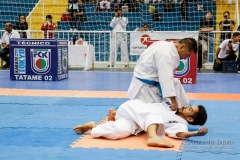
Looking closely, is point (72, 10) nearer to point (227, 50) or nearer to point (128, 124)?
point (227, 50)

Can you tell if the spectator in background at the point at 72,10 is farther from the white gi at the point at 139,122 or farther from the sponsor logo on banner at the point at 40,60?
the white gi at the point at 139,122

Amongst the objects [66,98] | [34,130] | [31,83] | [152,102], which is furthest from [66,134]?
[31,83]

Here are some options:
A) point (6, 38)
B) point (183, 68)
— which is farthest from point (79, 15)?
point (183, 68)

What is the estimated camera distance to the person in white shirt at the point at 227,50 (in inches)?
606

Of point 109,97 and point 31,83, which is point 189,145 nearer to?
point 109,97

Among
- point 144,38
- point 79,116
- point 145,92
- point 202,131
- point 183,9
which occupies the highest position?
point 183,9

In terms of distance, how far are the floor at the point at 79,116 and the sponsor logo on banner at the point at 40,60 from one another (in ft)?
1.69

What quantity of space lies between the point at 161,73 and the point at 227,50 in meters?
10.6

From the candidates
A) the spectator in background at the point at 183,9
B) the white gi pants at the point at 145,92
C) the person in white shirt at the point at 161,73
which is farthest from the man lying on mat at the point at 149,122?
the spectator in background at the point at 183,9

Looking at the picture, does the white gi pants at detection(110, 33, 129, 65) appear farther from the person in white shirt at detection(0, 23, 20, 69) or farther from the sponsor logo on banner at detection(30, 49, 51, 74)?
the sponsor logo on banner at detection(30, 49, 51, 74)

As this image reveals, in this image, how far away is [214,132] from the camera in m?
5.77

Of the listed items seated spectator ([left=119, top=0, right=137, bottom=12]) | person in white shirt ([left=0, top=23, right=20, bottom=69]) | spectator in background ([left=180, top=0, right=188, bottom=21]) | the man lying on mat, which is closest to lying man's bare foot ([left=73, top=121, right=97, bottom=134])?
the man lying on mat

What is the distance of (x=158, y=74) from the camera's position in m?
5.67

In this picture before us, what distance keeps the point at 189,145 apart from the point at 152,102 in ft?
3.56
